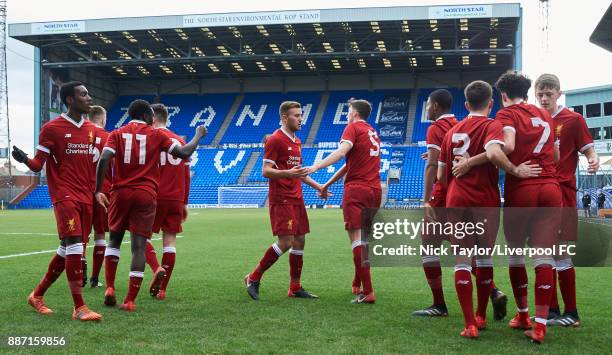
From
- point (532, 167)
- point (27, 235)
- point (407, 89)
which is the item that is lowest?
point (27, 235)

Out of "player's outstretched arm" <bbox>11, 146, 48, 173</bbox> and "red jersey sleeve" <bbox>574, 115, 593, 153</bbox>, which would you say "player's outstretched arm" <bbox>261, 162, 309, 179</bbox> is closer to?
"player's outstretched arm" <bbox>11, 146, 48, 173</bbox>

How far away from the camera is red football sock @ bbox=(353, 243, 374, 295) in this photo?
614 cm

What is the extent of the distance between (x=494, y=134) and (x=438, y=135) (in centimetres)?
98

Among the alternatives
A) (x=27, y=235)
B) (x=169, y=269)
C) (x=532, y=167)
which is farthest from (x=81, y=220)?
(x=27, y=235)

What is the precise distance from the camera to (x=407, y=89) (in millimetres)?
48344

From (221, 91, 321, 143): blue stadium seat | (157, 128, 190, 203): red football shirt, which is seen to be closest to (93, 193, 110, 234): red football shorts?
(157, 128, 190, 203): red football shirt

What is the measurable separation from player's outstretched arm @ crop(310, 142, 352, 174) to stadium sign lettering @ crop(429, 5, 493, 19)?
30940mm

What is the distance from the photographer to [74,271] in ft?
17.2

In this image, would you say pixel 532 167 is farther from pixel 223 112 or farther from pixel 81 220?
pixel 223 112

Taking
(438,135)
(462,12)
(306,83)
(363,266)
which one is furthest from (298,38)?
(438,135)

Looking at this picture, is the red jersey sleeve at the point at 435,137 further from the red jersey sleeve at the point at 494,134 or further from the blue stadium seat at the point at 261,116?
the blue stadium seat at the point at 261,116

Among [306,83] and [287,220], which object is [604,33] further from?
[287,220]

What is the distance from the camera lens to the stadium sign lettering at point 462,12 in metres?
34.8

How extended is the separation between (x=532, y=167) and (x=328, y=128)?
4183 cm
